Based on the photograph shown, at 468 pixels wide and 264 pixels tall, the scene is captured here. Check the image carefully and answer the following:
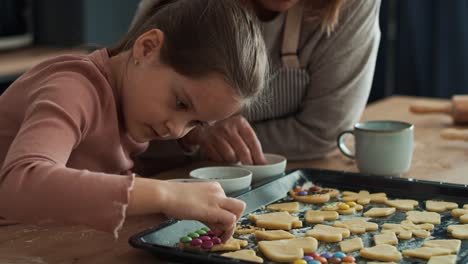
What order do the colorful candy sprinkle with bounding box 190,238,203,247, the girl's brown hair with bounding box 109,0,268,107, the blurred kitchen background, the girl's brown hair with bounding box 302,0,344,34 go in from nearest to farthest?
the colorful candy sprinkle with bounding box 190,238,203,247
the girl's brown hair with bounding box 109,0,268,107
the girl's brown hair with bounding box 302,0,344,34
the blurred kitchen background

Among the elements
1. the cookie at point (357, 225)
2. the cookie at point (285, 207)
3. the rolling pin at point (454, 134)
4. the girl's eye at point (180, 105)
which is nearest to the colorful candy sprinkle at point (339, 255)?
the cookie at point (357, 225)

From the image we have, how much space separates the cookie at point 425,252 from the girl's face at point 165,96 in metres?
0.37

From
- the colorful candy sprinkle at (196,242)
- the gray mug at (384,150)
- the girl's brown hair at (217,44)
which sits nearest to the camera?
the colorful candy sprinkle at (196,242)

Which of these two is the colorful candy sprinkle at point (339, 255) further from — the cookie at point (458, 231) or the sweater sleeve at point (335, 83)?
the sweater sleeve at point (335, 83)

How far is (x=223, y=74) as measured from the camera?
1.23 m

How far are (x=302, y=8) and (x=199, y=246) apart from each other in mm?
844

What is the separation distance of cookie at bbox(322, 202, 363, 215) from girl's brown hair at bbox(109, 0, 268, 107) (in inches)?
9.3

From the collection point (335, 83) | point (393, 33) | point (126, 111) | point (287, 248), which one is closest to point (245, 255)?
point (287, 248)

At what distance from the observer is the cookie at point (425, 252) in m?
1.11

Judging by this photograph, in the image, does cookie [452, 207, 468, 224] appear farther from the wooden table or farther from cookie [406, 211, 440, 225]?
the wooden table

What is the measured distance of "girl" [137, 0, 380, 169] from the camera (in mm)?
1774

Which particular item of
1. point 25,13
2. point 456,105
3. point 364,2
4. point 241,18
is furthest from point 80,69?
point 25,13

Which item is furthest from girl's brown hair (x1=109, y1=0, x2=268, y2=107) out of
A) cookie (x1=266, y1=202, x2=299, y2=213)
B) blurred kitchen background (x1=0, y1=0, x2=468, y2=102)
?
blurred kitchen background (x1=0, y1=0, x2=468, y2=102)

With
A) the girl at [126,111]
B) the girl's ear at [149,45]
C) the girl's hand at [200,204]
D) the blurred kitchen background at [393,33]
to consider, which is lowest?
the blurred kitchen background at [393,33]
